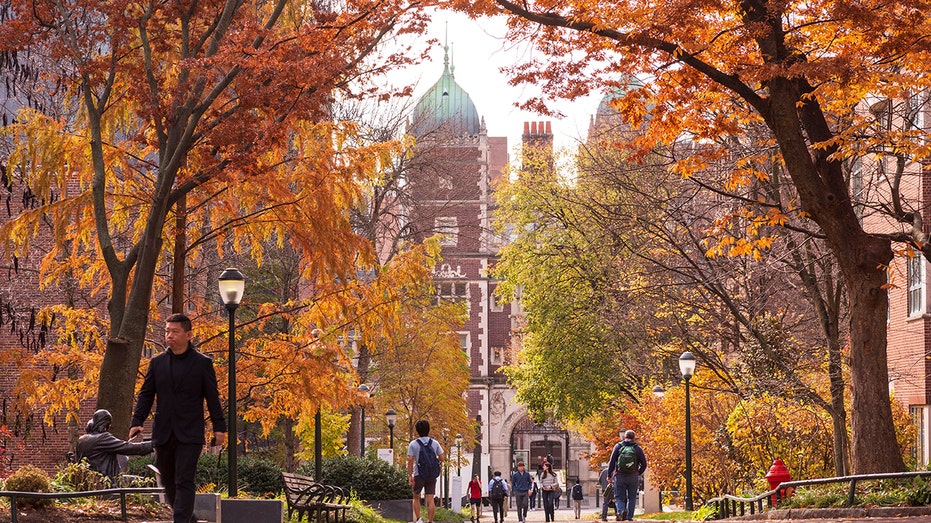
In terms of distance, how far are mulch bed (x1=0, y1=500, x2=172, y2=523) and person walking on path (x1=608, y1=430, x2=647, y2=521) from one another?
9.06 m

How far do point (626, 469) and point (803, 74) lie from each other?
8787mm

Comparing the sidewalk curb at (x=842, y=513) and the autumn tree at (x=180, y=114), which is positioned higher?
the autumn tree at (x=180, y=114)

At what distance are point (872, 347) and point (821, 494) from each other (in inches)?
93.3

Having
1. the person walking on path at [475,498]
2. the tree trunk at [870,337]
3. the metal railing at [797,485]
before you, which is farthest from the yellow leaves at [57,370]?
the person walking on path at [475,498]

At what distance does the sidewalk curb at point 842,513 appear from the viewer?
15.2m

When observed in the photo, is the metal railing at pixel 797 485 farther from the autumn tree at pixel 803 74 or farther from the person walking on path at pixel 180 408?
the person walking on path at pixel 180 408

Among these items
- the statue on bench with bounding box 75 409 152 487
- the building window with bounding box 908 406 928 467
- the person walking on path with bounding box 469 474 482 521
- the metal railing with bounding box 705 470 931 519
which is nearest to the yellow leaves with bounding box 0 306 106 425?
the statue on bench with bounding box 75 409 152 487

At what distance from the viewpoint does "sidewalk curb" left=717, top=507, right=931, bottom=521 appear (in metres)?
15.2

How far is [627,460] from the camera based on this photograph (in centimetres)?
2145

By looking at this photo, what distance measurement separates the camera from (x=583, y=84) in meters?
17.0

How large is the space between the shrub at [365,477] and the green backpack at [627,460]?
9174mm

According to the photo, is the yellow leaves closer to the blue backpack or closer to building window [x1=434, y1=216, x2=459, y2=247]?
the blue backpack

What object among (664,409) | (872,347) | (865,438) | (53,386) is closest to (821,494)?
(865,438)

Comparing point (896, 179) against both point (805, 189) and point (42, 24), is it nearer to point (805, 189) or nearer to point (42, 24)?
point (805, 189)
